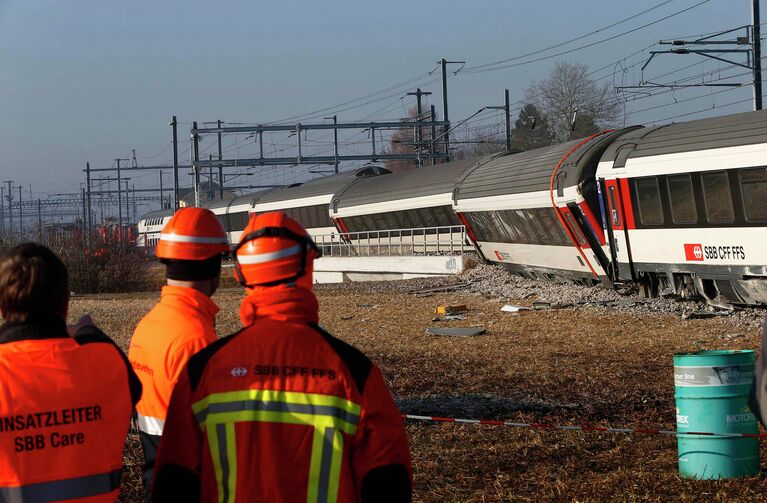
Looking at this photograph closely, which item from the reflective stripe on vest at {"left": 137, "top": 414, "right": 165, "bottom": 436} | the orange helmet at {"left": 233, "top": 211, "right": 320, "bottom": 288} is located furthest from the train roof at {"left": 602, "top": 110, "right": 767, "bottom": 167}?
the orange helmet at {"left": 233, "top": 211, "right": 320, "bottom": 288}

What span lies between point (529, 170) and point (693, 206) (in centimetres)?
849

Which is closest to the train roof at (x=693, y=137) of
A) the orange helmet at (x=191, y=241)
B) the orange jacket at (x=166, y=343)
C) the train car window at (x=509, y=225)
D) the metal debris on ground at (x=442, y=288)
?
the train car window at (x=509, y=225)

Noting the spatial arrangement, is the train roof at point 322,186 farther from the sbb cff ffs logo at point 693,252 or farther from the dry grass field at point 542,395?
the sbb cff ffs logo at point 693,252

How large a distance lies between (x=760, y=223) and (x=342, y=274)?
2872 centimetres

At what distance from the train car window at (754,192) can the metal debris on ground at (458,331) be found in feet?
15.6

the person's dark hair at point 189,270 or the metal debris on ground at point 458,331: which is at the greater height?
the person's dark hair at point 189,270

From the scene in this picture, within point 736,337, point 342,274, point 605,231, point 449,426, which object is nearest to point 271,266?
point 449,426

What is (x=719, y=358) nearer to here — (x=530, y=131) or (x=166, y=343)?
(x=166, y=343)

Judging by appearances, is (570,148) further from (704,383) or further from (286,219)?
(286,219)

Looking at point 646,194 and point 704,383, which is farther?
point 646,194

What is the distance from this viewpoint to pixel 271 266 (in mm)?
3342

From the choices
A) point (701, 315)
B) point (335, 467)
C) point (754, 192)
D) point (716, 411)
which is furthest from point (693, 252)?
point (335, 467)

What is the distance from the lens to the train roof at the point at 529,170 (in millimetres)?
23233

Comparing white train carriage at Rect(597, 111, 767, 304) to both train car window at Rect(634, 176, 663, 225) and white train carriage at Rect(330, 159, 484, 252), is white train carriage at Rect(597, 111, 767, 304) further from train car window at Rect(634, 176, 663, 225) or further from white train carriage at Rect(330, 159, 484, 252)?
white train carriage at Rect(330, 159, 484, 252)
